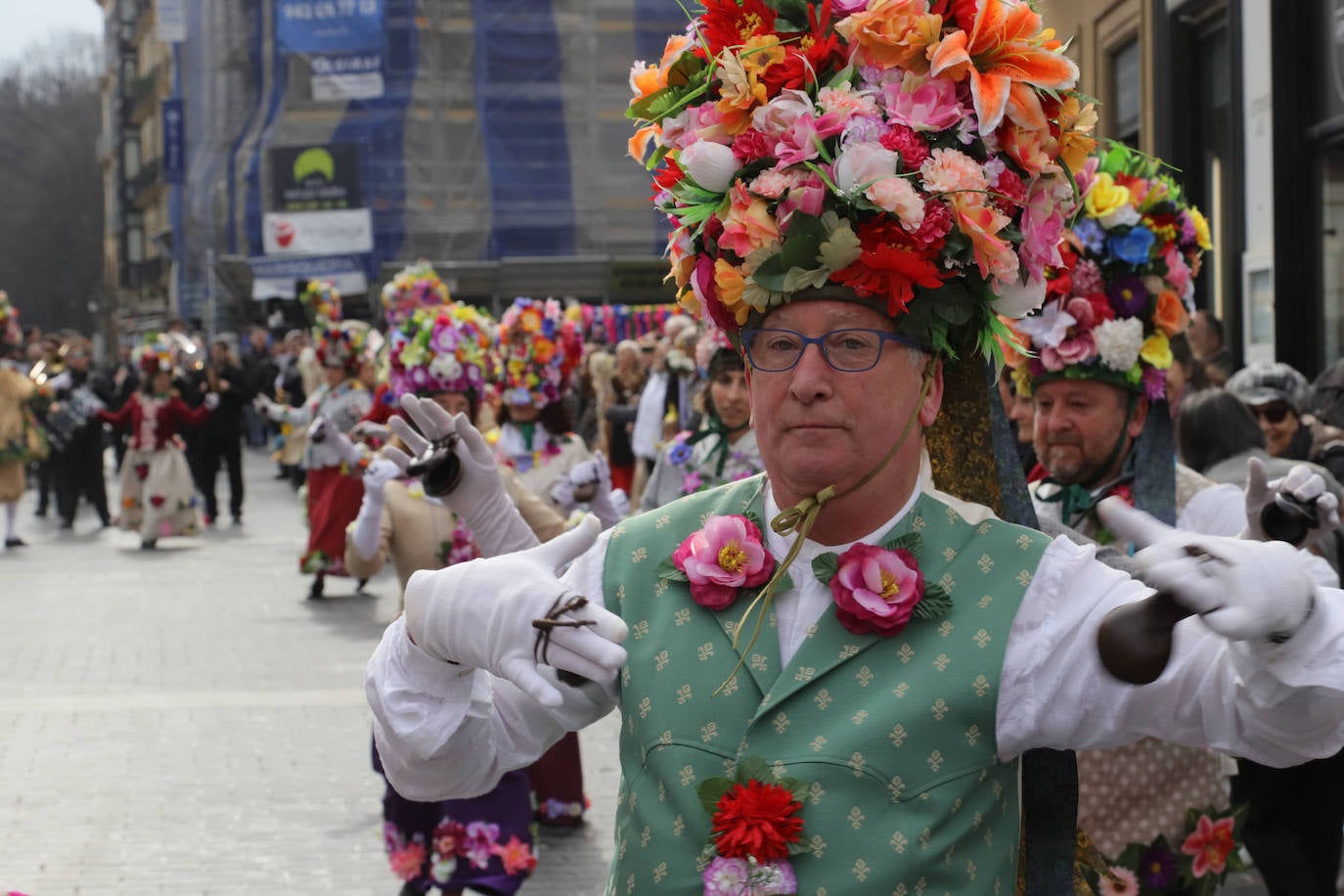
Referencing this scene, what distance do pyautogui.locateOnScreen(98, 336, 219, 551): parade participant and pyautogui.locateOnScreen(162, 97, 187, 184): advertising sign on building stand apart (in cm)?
2950

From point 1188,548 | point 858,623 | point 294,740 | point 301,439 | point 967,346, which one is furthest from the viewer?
point 301,439

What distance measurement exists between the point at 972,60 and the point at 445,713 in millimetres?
1323

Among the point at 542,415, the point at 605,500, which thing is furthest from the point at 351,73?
the point at 605,500

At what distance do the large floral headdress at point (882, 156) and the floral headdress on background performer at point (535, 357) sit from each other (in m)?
5.21

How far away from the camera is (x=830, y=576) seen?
2781mm

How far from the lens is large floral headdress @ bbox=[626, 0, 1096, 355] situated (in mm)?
2797

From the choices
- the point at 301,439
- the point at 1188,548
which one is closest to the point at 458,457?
the point at 1188,548

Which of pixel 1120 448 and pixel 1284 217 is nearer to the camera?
pixel 1120 448

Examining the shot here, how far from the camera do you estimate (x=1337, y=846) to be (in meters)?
5.26

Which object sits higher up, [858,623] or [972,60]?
[972,60]

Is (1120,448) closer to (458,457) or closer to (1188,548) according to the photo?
(458,457)

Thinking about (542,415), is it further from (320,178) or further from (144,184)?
(144,184)

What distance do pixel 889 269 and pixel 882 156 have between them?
0.58 feet

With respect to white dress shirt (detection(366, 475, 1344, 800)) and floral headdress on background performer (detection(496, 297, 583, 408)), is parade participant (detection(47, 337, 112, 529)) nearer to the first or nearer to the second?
floral headdress on background performer (detection(496, 297, 583, 408))
